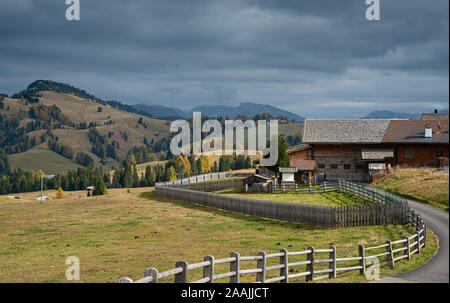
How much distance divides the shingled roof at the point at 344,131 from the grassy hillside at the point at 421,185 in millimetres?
19246

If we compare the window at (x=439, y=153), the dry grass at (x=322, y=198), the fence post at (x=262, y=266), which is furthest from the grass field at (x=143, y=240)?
the window at (x=439, y=153)

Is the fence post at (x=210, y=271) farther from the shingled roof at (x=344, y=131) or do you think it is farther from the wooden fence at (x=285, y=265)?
the shingled roof at (x=344, y=131)

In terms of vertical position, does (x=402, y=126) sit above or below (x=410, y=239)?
above

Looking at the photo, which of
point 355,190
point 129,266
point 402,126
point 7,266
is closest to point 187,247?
point 129,266

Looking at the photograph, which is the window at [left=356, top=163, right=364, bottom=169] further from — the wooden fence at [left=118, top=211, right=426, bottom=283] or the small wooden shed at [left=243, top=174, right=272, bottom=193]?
the wooden fence at [left=118, top=211, right=426, bottom=283]

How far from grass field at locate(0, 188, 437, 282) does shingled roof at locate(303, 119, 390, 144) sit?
33084 mm

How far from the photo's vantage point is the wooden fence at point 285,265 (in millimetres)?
12195

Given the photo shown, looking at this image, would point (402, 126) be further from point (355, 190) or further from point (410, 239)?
point (410, 239)

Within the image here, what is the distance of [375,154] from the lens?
6838 cm

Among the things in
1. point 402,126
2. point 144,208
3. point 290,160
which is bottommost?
point 144,208

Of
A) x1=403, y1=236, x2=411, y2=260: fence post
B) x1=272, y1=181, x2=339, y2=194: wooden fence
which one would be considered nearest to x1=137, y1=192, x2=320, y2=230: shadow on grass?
x1=403, y1=236, x2=411, y2=260: fence post

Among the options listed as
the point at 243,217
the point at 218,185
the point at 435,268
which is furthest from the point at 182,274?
the point at 218,185

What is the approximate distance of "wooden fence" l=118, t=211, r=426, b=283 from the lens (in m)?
12.2

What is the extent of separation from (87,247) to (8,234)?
1048 cm
